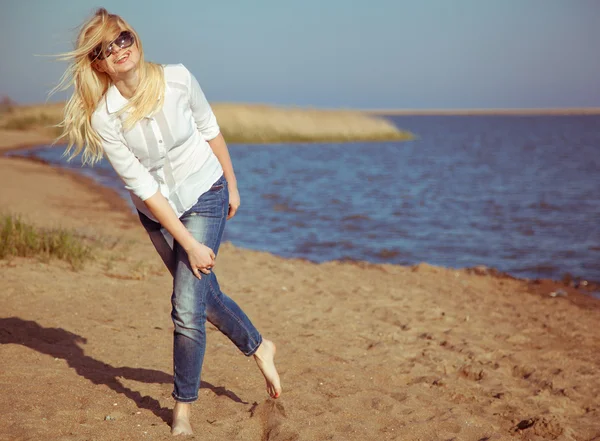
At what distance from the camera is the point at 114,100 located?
3.00m

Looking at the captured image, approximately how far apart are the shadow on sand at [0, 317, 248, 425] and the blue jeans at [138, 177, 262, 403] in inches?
17.6

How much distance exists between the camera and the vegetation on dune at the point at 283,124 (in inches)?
1753

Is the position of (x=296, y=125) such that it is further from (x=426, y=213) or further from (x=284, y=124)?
(x=426, y=213)

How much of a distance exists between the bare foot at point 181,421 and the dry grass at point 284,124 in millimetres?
40130

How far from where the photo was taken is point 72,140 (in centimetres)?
306

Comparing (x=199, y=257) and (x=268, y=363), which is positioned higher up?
(x=199, y=257)

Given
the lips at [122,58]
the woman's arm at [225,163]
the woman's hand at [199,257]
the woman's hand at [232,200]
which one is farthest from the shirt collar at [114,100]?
the woman's hand at [232,200]

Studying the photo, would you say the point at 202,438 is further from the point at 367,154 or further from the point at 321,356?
the point at 367,154

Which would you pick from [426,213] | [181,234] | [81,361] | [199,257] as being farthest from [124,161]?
[426,213]

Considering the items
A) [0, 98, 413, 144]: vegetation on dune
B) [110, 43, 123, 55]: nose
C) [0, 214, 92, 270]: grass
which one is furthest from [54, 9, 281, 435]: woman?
[0, 98, 413, 144]: vegetation on dune

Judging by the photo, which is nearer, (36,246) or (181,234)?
(181,234)

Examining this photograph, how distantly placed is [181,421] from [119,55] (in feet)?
5.68

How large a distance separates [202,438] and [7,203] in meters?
9.84

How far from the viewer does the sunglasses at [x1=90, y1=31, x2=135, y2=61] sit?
9.57 ft
